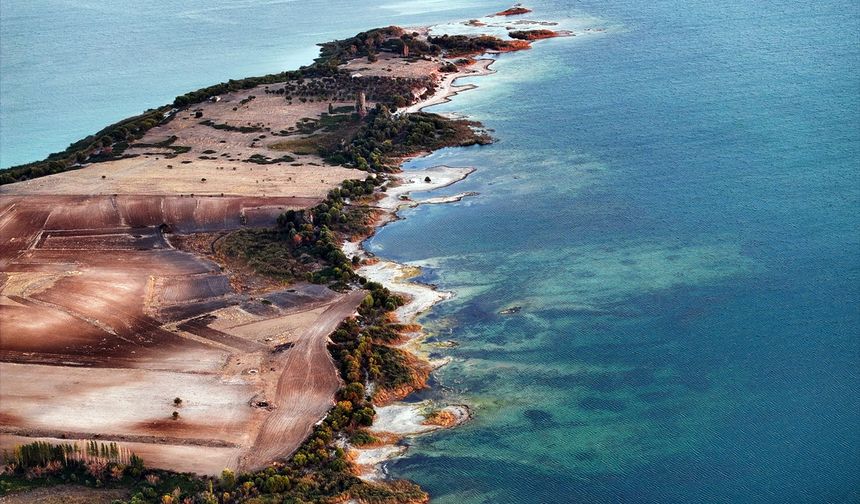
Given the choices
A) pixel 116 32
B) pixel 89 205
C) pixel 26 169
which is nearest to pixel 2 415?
pixel 89 205

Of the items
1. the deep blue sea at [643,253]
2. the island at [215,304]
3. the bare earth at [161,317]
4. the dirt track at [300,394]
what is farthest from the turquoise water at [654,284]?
the bare earth at [161,317]

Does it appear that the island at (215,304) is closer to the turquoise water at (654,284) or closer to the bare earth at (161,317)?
the bare earth at (161,317)

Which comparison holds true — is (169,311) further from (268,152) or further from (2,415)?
(268,152)

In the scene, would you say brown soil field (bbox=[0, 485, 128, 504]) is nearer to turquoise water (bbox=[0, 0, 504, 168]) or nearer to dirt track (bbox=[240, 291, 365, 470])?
dirt track (bbox=[240, 291, 365, 470])

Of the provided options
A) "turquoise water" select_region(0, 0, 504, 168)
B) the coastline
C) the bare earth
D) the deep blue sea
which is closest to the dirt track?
the bare earth

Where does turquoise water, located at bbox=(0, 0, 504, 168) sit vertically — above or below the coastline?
above

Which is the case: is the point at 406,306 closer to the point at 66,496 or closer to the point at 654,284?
the point at 654,284
